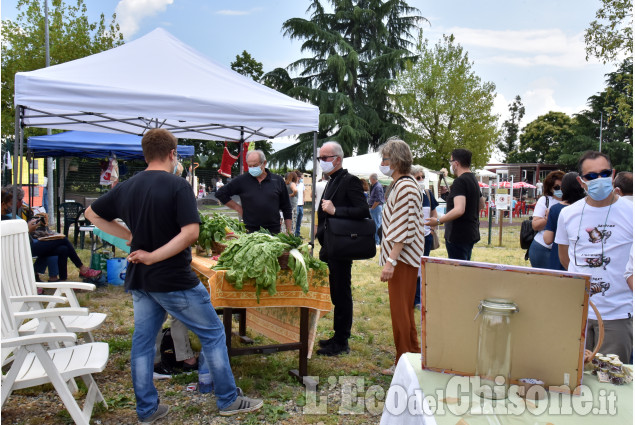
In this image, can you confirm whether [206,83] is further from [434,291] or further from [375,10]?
[375,10]

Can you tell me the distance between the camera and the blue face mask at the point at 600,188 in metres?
2.50

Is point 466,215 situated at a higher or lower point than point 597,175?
lower

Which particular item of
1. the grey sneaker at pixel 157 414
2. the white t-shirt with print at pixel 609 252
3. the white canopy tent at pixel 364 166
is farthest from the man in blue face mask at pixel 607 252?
the white canopy tent at pixel 364 166

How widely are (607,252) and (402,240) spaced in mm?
1394

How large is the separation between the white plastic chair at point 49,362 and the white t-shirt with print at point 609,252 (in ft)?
9.25

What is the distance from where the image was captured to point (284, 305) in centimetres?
379

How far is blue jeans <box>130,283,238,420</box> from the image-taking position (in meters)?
3.06

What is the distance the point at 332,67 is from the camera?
31188 mm

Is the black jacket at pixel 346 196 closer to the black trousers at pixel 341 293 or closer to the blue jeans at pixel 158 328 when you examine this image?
the black trousers at pixel 341 293

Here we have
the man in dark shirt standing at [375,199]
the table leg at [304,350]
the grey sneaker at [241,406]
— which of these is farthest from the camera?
the man in dark shirt standing at [375,199]

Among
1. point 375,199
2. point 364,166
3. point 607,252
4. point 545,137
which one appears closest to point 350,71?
point 364,166

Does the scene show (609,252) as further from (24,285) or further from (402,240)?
(24,285)

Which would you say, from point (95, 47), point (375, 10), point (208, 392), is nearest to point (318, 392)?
point (208, 392)

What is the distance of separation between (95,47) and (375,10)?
20328mm
